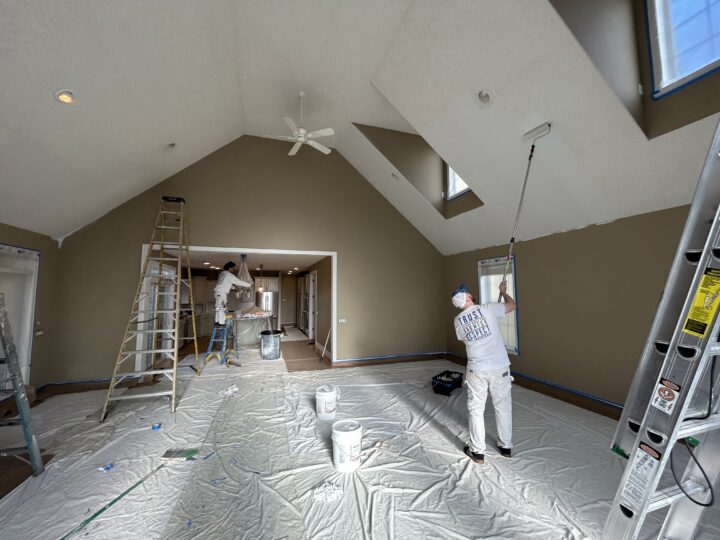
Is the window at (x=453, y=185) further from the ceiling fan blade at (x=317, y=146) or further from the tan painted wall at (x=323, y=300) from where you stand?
the tan painted wall at (x=323, y=300)

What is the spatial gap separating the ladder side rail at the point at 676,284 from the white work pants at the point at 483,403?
121 cm

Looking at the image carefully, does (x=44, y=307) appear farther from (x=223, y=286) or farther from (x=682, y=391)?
(x=682, y=391)

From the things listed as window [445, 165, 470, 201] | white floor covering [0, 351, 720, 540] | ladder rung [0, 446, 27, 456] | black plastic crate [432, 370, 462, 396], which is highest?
window [445, 165, 470, 201]

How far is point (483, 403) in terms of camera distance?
244 centimetres

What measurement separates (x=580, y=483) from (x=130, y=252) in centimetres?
609

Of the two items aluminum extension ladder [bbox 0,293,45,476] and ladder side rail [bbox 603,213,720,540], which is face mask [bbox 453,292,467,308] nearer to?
ladder side rail [bbox 603,213,720,540]

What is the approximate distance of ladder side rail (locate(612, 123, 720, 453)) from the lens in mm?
1162

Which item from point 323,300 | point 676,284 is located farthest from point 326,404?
point 323,300

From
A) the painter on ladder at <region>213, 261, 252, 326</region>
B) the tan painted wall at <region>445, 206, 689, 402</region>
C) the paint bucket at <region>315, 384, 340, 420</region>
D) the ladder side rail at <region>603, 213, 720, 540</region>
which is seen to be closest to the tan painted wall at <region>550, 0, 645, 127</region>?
the tan painted wall at <region>445, 206, 689, 402</region>

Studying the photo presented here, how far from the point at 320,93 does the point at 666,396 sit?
15.4 ft

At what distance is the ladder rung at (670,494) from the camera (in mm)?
1100

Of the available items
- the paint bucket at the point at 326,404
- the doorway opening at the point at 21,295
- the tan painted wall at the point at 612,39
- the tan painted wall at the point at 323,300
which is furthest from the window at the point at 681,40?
the doorway opening at the point at 21,295

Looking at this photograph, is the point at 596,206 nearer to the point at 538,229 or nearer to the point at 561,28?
the point at 538,229

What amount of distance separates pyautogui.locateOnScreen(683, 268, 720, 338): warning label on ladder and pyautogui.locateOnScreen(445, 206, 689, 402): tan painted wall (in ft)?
8.02
